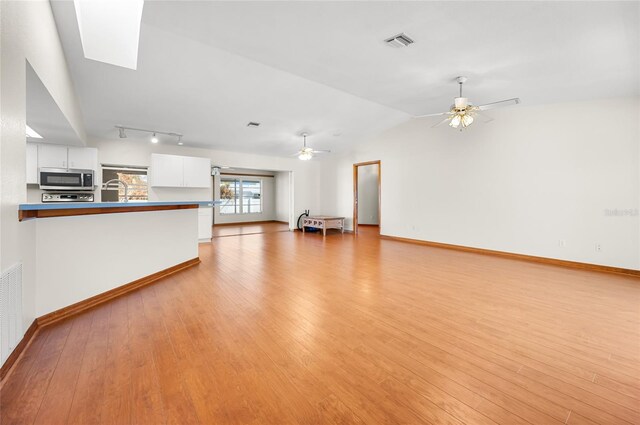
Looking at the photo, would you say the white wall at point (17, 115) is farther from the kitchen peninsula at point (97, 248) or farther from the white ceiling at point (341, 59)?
the white ceiling at point (341, 59)

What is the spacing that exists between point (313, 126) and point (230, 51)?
3.30 meters

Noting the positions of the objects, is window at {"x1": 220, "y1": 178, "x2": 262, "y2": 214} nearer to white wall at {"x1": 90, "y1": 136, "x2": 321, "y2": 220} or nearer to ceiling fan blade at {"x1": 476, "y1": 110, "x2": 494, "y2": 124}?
white wall at {"x1": 90, "y1": 136, "x2": 321, "y2": 220}

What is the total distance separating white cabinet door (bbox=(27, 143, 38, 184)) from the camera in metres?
4.94

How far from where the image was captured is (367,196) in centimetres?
1121

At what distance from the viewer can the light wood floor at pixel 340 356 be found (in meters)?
1.46

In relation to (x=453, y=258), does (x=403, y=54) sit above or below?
above

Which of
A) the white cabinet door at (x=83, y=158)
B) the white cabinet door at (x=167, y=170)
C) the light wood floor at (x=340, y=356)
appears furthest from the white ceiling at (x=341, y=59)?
the light wood floor at (x=340, y=356)

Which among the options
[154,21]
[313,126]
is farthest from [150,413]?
[313,126]

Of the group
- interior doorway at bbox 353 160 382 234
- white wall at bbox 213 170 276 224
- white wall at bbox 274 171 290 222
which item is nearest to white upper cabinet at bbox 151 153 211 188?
white wall at bbox 213 170 276 224

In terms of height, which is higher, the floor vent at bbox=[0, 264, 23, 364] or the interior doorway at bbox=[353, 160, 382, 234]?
the interior doorway at bbox=[353, 160, 382, 234]

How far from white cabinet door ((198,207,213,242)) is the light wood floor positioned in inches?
145

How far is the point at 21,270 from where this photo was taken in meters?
1.97

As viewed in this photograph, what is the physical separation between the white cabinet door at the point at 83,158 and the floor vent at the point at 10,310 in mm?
4706

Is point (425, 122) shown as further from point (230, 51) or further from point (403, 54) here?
point (230, 51)
